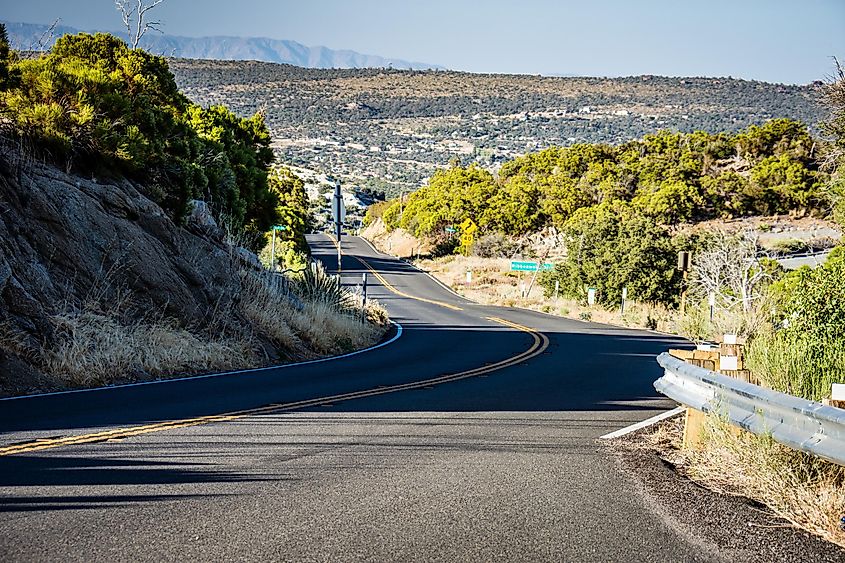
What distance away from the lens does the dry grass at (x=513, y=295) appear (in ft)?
139

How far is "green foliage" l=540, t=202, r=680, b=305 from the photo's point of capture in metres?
47.5

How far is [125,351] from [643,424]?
26.2 ft

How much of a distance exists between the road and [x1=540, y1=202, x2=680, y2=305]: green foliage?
3413 cm

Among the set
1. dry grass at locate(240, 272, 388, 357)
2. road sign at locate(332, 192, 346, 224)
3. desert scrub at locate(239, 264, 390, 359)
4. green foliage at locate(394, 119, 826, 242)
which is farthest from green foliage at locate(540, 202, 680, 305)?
dry grass at locate(240, 272, 388, 357)

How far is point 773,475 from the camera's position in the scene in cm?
Result: 689

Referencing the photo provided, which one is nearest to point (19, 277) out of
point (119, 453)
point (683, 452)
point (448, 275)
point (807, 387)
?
point (119, 453)

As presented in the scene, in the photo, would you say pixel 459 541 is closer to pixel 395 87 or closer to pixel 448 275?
pixel 448 275

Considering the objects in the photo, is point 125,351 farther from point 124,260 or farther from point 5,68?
point 5,68

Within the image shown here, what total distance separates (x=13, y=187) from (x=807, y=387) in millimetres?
12784

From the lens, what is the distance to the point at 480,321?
129ft

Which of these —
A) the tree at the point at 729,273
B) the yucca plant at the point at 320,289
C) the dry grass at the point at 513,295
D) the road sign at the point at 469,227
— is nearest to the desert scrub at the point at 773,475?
the yucca plant at the point at 320,289

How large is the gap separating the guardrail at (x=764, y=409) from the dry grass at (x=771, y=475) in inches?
7.5

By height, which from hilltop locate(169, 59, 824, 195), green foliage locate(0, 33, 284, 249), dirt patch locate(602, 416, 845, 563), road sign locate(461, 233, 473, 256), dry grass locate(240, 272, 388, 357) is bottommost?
road sign locate(461, 233, 473, 256)

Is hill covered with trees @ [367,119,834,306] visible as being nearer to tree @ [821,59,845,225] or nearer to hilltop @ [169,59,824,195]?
tree @ [821,59,845,225]
